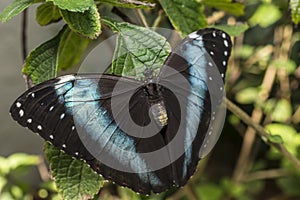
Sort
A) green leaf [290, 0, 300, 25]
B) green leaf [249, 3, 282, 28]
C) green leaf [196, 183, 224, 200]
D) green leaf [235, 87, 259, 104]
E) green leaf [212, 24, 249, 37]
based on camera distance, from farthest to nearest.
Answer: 1. green leaf [196, 183, 224, 200]
2. green leaf [235, 87, 259, 104]
3. green leaf [249, 3, 282, 28]
4. green leaf [212, 24, 249, 37]
5. green leaf [290, 0, 300, 25]

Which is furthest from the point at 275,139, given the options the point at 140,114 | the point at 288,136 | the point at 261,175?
the point at 261,175

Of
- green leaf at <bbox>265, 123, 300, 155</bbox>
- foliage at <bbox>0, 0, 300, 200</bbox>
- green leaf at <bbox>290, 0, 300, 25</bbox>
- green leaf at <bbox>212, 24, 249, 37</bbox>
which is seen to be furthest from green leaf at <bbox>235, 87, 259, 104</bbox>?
green leaf at <bbox>290, 0, 300, 25</bbox>

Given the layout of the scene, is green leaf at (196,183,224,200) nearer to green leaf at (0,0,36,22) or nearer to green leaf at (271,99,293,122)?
green leaf at (271,99,293,122)

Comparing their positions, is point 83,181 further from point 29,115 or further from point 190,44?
point 190,44

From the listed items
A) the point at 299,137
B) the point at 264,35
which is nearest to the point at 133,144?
the point at 299,137

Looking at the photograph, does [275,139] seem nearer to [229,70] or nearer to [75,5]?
[75,5]

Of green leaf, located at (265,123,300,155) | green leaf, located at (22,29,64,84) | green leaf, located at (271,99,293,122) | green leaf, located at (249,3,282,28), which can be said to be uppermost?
green leaf, located at (22,29,64,84)
